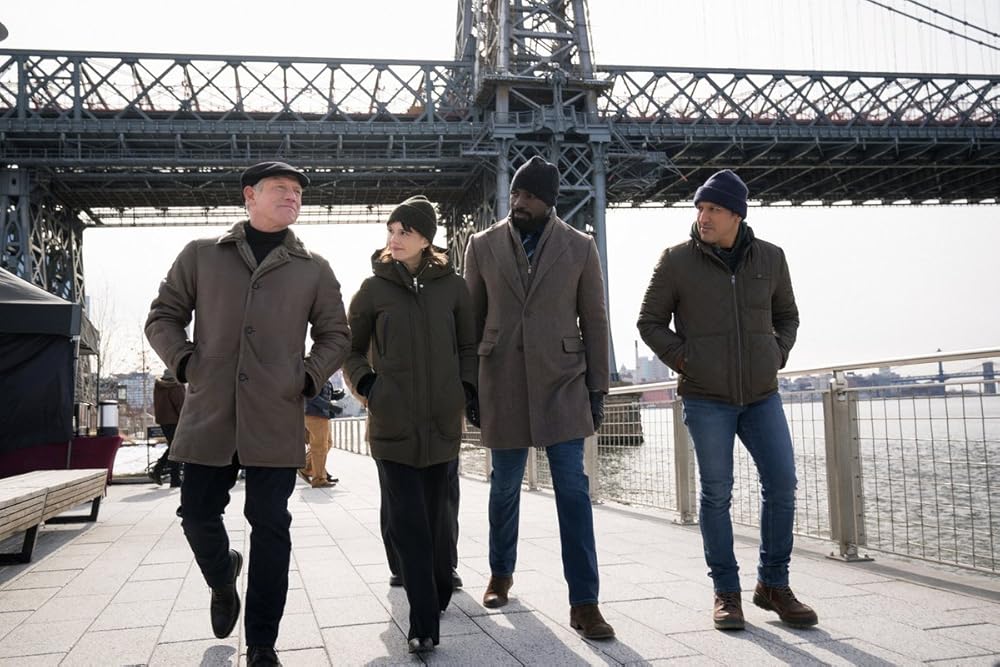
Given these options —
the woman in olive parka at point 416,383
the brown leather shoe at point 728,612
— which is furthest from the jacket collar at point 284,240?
the brown leather shoe at point 728,612

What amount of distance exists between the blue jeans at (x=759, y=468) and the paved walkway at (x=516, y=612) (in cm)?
31

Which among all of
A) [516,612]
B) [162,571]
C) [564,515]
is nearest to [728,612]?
[564,515]

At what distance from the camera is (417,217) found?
376 cm

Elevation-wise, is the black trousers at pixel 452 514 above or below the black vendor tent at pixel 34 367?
below

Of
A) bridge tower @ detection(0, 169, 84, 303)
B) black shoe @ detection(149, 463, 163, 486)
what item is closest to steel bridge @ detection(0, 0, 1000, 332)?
bridge tower @ detection(0, 169, 84, 303)

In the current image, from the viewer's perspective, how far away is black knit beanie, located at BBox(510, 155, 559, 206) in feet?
13.2

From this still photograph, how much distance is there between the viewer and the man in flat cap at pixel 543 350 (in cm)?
379

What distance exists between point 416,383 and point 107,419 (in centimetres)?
920

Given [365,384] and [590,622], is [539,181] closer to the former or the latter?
[365,384]

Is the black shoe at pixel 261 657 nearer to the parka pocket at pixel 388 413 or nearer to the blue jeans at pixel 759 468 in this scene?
the parka pocket at pixel 388 413

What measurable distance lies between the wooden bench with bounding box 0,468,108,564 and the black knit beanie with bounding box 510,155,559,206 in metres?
3.32

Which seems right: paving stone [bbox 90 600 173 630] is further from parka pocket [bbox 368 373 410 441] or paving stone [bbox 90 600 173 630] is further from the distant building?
the distant building

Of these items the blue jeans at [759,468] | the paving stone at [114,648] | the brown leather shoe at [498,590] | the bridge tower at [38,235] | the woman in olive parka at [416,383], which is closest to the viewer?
the paving stone at [114,648]

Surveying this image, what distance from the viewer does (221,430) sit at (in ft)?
10.9
